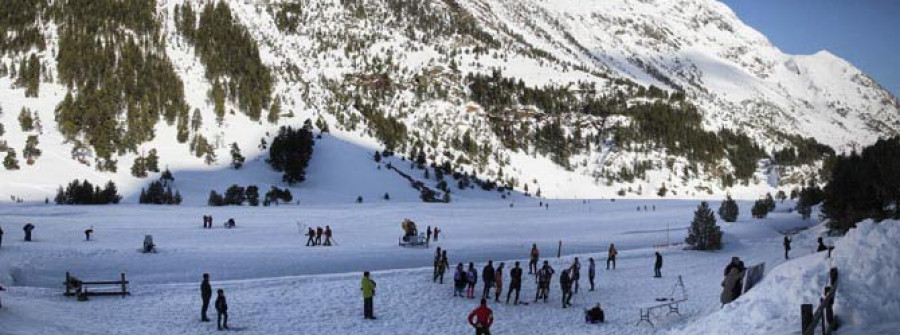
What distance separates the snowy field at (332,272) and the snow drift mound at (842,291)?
5 cm

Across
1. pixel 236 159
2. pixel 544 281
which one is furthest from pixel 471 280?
pixel 236 159

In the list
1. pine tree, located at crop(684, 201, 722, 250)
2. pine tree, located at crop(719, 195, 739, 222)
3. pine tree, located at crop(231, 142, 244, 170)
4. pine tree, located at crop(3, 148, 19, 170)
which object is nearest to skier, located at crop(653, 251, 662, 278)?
pine tree, located at crop(684, 201, 722, 250)

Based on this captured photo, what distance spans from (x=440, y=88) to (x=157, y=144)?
259ft

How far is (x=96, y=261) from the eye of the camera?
3234 centimetres

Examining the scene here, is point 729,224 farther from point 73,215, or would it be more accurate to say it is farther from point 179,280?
point 73,215

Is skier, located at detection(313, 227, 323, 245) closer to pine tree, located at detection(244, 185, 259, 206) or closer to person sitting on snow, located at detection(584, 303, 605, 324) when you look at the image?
person sitting on snow, located at detection(584, 303, 605, 324)

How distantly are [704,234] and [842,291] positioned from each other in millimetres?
33613

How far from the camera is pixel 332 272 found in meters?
33.1

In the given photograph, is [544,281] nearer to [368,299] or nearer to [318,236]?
[368,299]

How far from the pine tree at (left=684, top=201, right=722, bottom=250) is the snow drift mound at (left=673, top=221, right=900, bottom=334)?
29934 millimetres

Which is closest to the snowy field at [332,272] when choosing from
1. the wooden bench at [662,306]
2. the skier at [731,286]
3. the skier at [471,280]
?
the wooden bench at [662,306]

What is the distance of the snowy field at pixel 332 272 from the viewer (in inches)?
821

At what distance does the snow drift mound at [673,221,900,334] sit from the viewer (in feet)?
36.6

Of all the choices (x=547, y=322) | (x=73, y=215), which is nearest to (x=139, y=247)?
(x=73, y=215)
